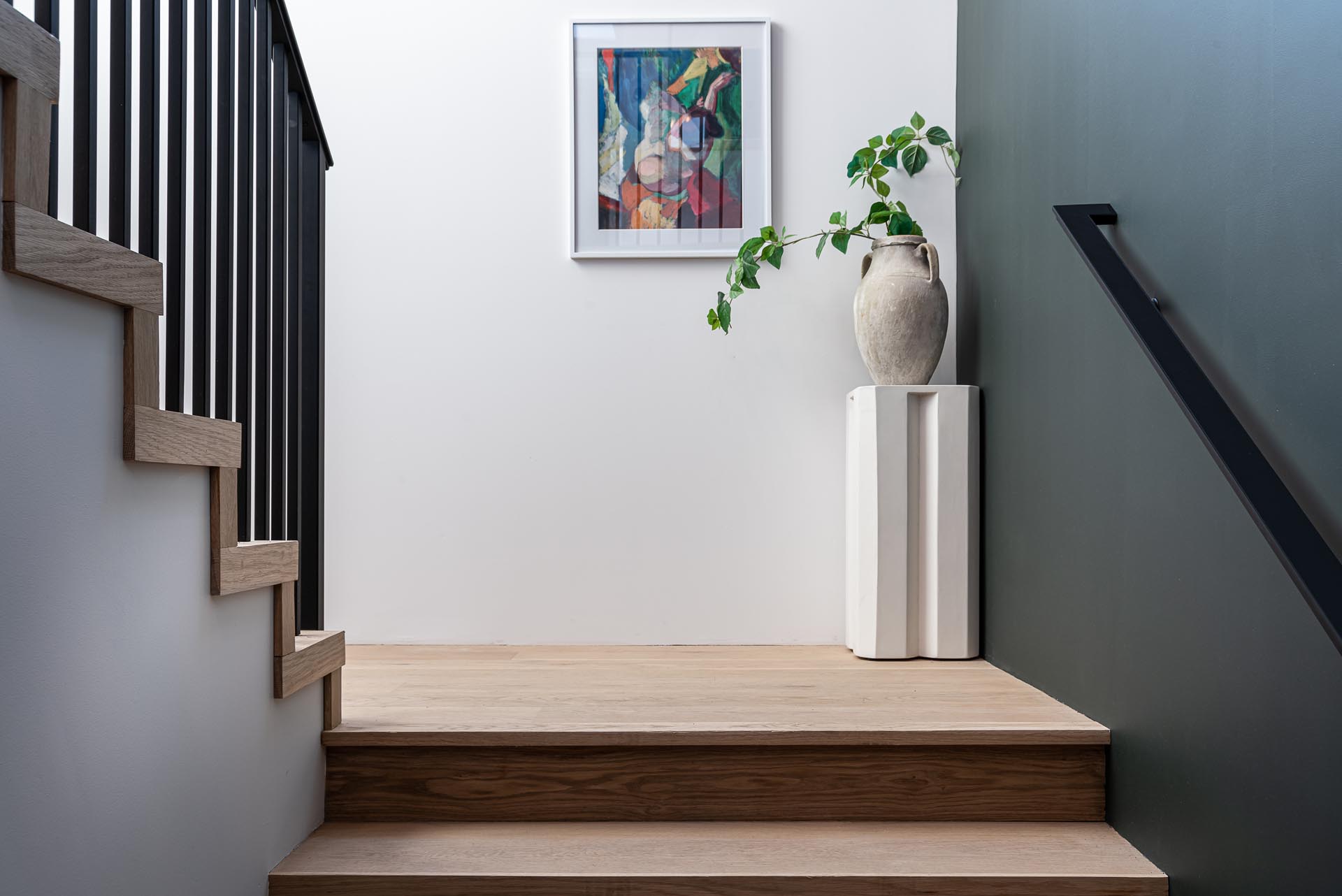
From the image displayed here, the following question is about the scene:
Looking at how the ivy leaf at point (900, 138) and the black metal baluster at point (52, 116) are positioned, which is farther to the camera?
the ivy leaf at point (900, 138)

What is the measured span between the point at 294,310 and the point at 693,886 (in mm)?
1263

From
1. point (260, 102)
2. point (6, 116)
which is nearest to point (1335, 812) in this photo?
point (6, 116)

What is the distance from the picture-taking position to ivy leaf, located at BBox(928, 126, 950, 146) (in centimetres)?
258

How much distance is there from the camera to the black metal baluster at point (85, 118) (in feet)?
3.58

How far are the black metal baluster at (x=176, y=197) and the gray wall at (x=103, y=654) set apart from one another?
18 cm

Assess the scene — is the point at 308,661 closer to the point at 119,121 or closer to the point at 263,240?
the point at 263,240

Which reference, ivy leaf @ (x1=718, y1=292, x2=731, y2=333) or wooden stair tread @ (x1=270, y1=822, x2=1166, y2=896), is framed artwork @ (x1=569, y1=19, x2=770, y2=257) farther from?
wooden stair tread @ (x1=270, y1=822, x2=1166, y2=896)

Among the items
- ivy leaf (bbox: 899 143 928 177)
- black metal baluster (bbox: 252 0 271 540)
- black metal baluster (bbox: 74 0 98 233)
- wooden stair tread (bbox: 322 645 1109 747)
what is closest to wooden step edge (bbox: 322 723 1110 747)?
wooden stair tread (bbox: 322 645 1109 747)

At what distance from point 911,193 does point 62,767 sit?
7.99 feet

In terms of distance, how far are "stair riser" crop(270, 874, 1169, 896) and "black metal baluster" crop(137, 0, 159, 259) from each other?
38.1 inches

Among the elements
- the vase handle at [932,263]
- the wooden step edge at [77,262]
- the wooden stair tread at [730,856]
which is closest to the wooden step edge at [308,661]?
the wooden stair tread at [730,856]

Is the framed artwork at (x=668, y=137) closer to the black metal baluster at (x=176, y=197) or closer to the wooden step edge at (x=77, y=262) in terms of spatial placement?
the black metal baluster at (x=176, y=197)

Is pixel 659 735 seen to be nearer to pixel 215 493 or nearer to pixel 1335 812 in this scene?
pixel 215 493

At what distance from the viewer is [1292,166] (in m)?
1.13
